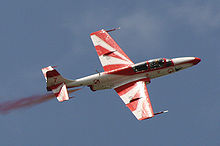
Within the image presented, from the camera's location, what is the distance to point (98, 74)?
Answer: 190ft

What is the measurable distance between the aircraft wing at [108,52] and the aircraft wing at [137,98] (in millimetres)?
2704

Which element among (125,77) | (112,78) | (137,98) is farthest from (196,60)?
(112,78)

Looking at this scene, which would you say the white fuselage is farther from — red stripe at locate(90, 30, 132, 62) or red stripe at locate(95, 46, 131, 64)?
red stripe at locate(90, 30, 132, 62)

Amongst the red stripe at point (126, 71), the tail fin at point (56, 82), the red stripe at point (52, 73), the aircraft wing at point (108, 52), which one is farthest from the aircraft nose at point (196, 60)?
the red stripe at point (52, 73)

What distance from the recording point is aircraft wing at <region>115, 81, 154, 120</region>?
54041 millimetres

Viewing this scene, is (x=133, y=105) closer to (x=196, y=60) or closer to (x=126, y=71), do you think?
(x=126, y=71)

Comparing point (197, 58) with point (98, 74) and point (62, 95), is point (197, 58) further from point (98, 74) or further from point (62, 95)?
point (62, 95)

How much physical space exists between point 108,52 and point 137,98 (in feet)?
23.0

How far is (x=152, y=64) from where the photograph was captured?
192 feet

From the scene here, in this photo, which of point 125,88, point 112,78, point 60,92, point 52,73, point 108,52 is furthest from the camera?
point 108,52

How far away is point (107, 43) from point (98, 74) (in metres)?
5.11

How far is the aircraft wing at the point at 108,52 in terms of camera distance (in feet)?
196

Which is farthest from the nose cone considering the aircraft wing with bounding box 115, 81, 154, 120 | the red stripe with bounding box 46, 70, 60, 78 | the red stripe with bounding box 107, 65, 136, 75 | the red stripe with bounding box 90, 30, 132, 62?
the red stripe with bounding box 46, 70, 60, 78

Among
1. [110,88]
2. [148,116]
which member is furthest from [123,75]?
[148,116]
